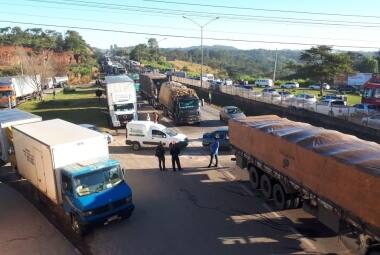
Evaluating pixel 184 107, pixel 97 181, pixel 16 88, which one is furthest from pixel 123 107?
pixel 16 88

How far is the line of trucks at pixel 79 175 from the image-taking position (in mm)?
12828

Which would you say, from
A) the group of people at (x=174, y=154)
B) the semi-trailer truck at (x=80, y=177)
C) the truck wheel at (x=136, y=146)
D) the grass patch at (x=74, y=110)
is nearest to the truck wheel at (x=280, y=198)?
the semi-trailer truck at (x=80, y=177)

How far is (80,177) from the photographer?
13.0 metres

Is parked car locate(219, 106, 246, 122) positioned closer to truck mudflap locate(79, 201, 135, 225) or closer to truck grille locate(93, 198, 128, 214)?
truck mudflap locate(79, 201, 135, 225)

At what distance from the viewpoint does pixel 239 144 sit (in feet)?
59.7

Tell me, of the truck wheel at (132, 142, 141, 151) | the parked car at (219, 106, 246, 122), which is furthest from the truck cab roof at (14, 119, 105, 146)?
the parked car at (219, 106, 246, 122)

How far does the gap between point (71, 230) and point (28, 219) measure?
7.70ft

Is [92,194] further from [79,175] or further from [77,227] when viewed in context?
[77,227]

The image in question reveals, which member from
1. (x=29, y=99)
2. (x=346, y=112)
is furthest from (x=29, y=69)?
(x=346, y=112)

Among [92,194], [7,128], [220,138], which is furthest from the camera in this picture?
[220,138]

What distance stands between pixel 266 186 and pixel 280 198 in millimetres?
1313

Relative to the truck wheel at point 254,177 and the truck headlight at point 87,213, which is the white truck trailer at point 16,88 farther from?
the truck headlight at point 87,213

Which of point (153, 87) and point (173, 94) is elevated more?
point (173, 94)

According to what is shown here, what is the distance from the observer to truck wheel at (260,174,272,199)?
50.8 feet
